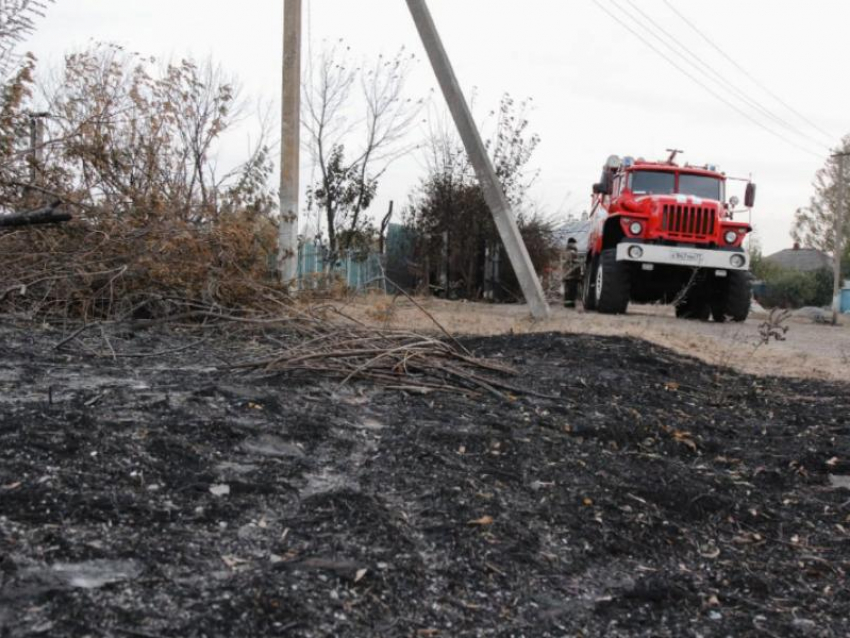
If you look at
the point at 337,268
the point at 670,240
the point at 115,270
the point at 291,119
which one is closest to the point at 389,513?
the point at 115,270

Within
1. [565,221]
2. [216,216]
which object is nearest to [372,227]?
[565,221]

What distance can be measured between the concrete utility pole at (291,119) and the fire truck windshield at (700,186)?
6.72 m

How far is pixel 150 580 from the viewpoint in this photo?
7.30 ft

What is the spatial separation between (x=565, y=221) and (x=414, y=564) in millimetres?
18633

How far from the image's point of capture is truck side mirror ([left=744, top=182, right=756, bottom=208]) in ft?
45.4

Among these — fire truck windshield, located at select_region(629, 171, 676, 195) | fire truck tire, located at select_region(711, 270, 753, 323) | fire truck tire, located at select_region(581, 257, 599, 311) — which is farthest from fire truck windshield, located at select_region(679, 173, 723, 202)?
fire truck tire, located at select_region(581, 257, 599, 311)

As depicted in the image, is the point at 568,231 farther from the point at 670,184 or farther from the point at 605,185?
the point at 670,184

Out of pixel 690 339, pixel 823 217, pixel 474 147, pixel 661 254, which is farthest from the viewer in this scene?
pixel 823 217

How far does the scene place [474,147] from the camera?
1052 centimetres

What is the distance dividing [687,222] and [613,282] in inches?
58.8

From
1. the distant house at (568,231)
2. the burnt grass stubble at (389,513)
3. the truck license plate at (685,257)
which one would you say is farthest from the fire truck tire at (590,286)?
the burnt grass stubble at (389,513)

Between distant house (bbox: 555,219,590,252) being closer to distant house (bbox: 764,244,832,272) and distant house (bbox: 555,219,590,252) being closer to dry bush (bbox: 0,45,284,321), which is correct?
dry bush (bbox: 0,45,284,321)

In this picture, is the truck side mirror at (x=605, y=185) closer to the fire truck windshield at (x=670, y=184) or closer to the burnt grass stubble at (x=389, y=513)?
the fire truck windshield at (x=670, y=184)

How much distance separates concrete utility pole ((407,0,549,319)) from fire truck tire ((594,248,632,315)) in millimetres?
2762
